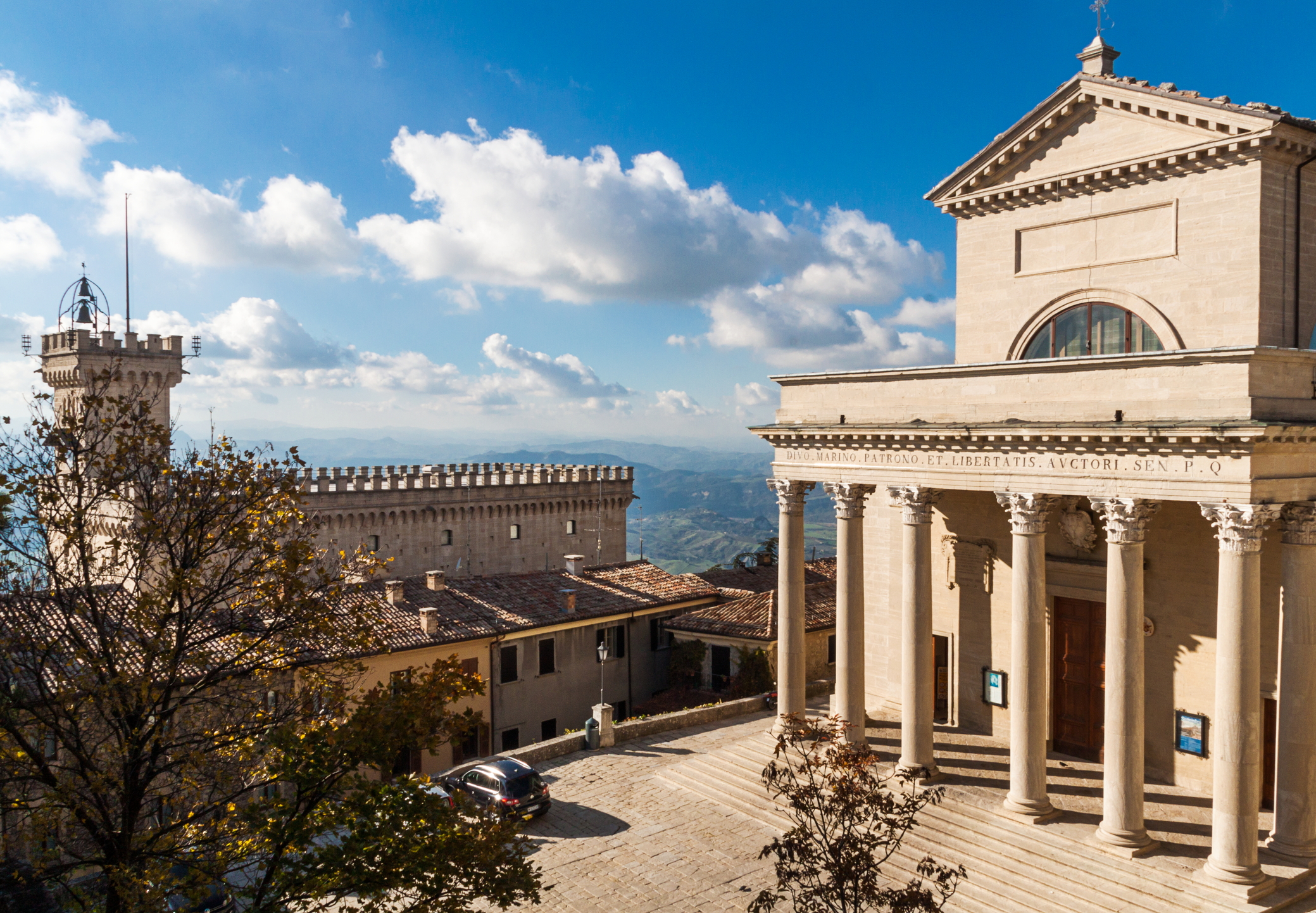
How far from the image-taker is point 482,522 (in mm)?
58188

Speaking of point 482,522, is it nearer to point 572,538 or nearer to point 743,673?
point 572,538

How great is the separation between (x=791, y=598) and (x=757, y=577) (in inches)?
1026

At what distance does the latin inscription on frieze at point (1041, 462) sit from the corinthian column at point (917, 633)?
2.95 feet

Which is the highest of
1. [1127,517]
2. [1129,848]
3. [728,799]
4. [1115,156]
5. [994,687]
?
[1115,156]

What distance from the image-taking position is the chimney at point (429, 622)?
34.1 metres

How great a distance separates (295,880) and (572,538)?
169 feet

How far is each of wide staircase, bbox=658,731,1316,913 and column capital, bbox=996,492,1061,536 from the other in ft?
22.0

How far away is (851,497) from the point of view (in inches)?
996

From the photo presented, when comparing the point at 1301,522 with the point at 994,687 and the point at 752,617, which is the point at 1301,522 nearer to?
the point at 994,687

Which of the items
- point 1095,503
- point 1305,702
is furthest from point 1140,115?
point 1305,702

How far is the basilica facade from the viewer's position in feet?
59.6

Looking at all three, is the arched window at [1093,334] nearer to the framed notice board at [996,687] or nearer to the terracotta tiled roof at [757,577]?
the framed notice board at [996,687]

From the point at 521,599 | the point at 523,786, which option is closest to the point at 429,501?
the point at 521,599

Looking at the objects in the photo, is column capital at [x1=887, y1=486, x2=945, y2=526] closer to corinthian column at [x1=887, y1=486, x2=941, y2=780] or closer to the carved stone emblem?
corinthian column at [x1=887, y1=486, x2=941, y2=780]
